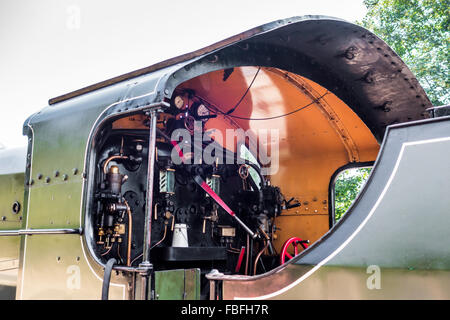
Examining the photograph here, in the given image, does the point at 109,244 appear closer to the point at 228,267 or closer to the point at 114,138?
the point at 114,138

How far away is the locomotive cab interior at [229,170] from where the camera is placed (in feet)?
12.4

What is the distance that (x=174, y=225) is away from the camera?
13.7 feet

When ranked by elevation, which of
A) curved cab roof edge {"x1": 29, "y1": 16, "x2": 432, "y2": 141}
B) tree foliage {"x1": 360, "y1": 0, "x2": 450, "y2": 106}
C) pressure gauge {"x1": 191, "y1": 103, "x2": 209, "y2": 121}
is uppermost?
tree foliage {"x1": 360, "y1": 0, "x2": 450, "y2": 106}

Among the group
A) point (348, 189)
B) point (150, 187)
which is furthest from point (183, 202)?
point (348, 189)

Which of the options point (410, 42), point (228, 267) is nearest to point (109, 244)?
point (228, 267)

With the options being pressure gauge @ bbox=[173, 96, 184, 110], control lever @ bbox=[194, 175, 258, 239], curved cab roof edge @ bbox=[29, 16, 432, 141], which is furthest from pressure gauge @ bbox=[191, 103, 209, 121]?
curved cab roof edge @ bbox=[29, 16, 432, 141]

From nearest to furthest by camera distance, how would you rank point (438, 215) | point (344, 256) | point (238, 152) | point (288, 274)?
point (438, 215)
point (344, 256)
point (288, 274)
point (238, 152)

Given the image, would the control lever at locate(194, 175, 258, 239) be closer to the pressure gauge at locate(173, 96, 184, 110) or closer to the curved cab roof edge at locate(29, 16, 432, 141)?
the pressure gauge at locate(173, 96, 184, 110)

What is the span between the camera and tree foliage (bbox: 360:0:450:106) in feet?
40.4

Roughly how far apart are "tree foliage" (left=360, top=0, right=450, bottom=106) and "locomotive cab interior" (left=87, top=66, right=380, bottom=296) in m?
8.92

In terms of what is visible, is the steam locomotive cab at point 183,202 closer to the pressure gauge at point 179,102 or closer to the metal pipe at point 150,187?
the pressure gauge at point 179,102

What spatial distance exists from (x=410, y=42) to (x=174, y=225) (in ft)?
38.2

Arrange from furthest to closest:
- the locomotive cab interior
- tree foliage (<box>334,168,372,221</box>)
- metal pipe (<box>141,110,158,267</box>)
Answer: tree foliage (<box>334,168,372,221</box>)
the locomotive cab interior
metal pipe (<box>141,110,158,267</box>)

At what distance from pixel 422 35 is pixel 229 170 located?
10736 mm
